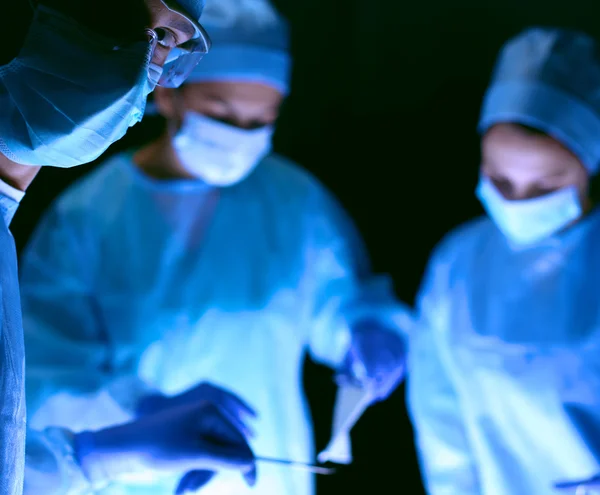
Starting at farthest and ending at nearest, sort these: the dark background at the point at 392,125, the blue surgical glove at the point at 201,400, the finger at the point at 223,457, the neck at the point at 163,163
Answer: the dark background at the point at 392,125
the neck at the point at 163,163
the blue surgical glove at the point at 201,400
the finger at the point at 223,457

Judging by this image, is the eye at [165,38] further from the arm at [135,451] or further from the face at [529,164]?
the face at [529,164]

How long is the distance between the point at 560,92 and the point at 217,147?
2.72 feet

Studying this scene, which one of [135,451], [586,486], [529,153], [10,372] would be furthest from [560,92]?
[10,372]

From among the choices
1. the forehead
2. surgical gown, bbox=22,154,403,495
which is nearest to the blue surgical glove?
surgical gown, bbox=22,154,403,495

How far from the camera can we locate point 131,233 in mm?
1650

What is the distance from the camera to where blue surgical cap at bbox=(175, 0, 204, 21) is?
0.93 metres

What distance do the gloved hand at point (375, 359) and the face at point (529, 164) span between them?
1.53 ft

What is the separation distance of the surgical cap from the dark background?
649 mm

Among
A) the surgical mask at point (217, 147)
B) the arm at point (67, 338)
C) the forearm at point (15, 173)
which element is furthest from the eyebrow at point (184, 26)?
the arm at point (67, 338)

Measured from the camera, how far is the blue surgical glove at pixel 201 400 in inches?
50.4

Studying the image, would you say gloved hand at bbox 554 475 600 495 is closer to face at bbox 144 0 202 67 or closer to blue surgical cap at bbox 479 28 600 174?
blue surgical cap at bbox 479 28 600 174

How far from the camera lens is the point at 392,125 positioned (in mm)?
2277

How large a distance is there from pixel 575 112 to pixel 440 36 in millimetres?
769

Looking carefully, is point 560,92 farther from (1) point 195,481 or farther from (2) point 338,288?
(1) point 195,481
